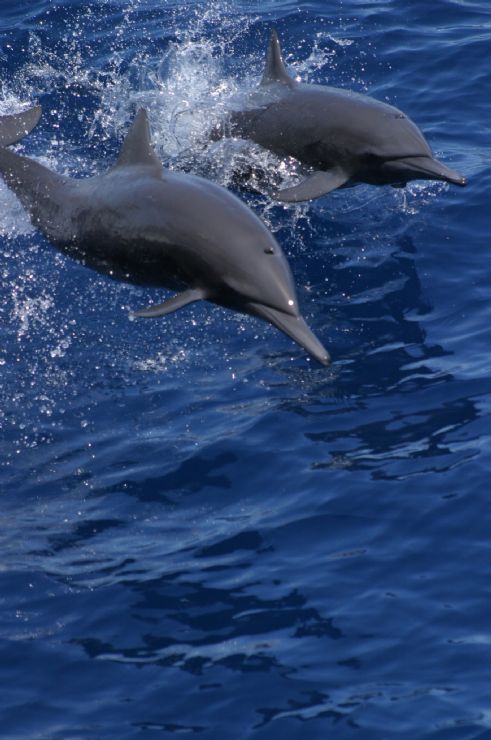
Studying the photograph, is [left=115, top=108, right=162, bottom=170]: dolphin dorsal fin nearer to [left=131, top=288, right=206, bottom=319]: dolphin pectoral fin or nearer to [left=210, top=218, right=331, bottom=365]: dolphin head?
[left=131, top=288, right=206, bottom=319]: dolphin pectoral fin

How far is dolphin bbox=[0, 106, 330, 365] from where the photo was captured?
1195 cm

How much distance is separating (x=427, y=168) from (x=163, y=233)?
12.1ft

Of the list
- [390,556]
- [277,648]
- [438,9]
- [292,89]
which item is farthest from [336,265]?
[438,9]

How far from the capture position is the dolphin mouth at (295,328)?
37.9 ft

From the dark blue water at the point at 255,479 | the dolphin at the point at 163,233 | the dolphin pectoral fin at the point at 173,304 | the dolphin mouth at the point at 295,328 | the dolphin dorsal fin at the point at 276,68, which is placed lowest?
the dark blue water at the point at 255,479

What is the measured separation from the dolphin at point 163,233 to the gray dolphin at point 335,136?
88.8 inches

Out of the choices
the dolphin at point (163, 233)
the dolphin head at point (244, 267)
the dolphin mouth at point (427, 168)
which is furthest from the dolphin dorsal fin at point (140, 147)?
the dolphin mouth at point (427, 168)

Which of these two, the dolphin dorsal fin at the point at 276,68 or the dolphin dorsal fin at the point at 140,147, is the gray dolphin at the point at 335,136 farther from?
the dolphin dorsal fin at the point at 140,147

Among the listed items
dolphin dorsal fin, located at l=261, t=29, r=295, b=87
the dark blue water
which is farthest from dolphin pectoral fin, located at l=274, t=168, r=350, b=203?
dolphin dorsal fin, located at l=261, t=29, r=295, b=87

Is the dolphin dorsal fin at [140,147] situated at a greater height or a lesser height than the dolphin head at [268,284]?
greater

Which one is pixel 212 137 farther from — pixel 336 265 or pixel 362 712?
pixel 362 712

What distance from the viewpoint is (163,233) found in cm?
1254

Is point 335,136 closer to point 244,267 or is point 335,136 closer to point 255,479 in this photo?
point 244,267

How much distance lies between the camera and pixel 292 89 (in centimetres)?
1591
